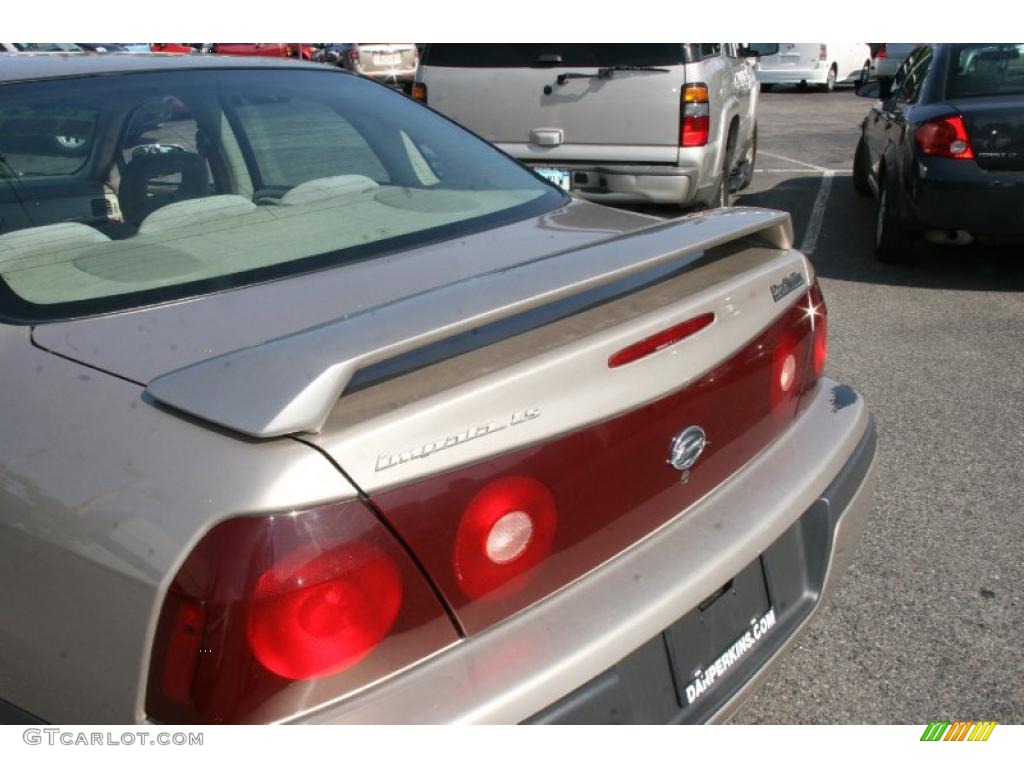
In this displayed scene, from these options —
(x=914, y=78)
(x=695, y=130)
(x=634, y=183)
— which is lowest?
(x=634, y=183)

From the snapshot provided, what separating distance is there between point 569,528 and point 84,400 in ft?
2.66

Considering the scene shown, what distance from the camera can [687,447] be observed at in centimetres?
184

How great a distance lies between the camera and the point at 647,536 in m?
1.80

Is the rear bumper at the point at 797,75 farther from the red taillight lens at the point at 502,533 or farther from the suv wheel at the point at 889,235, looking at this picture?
the red taillight lens at the point at 502,533

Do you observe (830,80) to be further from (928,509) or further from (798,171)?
(928,509)

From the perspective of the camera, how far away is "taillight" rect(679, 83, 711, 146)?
6344 millimetres

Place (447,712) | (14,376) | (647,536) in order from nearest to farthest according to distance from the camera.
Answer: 1. (447,712)
2. (14,376)
3. (647,536)

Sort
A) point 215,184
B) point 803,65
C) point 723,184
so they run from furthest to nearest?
point 803,65
point 723,184
point 215,184

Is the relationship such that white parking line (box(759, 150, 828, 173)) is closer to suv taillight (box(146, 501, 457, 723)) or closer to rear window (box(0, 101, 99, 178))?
rear window (box(0, 101, 99, 178))

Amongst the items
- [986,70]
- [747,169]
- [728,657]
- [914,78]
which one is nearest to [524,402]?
[728,657]

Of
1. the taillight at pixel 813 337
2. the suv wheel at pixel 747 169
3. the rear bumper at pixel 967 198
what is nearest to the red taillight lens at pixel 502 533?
the taillight at pixel 813 337

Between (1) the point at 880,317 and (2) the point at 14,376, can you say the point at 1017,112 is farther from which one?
(2) the point at 14,376

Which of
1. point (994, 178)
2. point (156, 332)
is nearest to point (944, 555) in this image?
point (156, 332)

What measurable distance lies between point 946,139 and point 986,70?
0.57 metres
